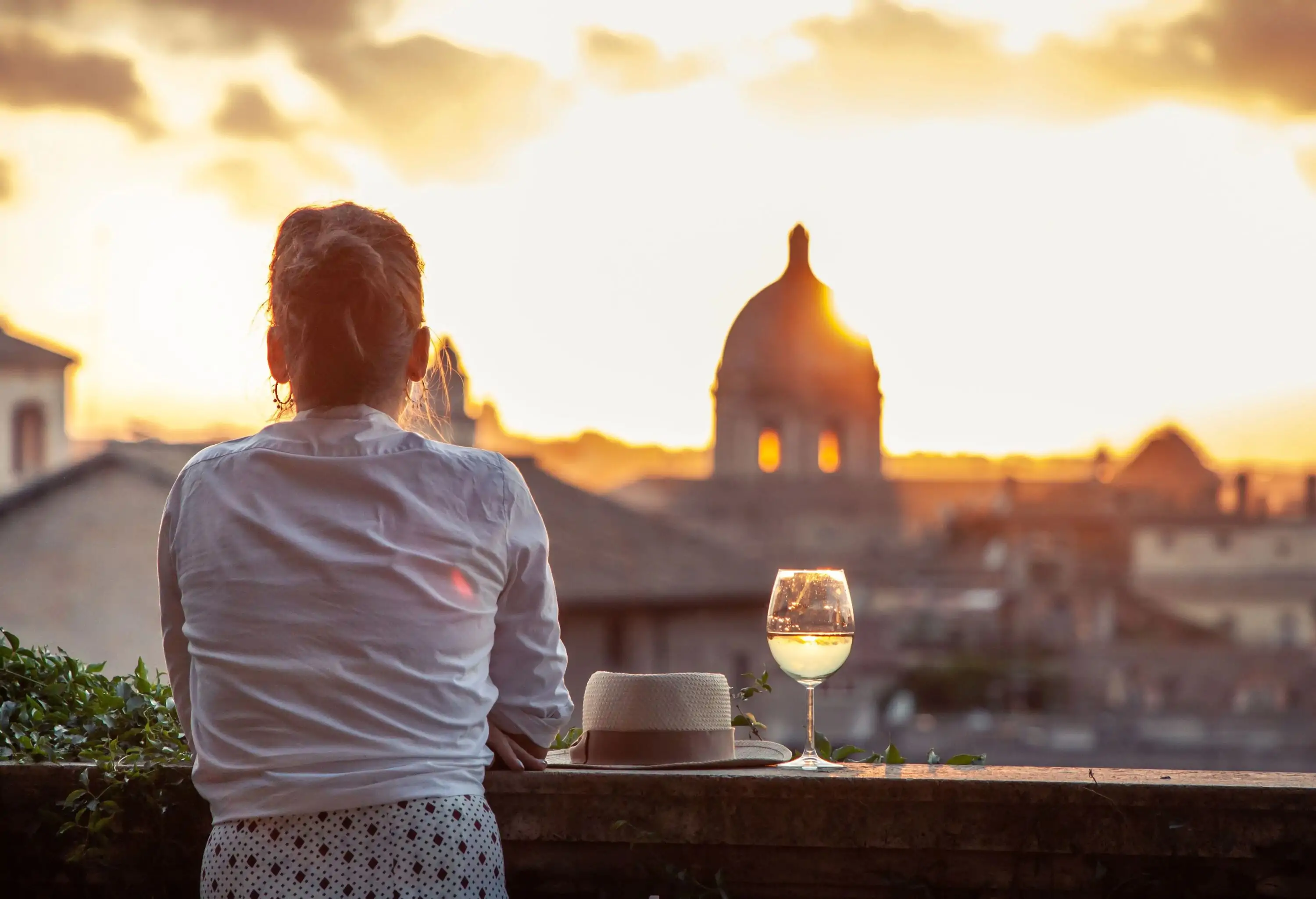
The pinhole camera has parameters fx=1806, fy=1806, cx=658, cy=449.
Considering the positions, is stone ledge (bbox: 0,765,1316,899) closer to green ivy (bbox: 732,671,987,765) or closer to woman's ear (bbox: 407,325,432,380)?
green ivy (bbox: 732,671,987,765)

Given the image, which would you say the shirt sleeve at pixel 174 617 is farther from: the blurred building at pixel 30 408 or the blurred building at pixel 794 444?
the blurred building at pixel 794 444

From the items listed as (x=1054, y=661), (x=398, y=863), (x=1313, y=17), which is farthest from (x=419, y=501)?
(x=1054, y=661)

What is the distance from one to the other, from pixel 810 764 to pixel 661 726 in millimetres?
A: 187

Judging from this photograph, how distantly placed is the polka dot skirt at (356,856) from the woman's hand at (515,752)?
0.20 m

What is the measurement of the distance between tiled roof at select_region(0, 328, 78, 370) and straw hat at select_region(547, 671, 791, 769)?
114ft

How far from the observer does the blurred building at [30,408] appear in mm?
34531

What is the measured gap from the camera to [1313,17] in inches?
1431

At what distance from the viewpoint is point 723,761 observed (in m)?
2.12

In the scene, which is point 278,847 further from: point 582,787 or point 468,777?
point 582,787

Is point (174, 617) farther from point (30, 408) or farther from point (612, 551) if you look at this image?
point (30, 408)

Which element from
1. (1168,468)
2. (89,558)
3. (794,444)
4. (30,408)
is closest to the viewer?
(89,558)

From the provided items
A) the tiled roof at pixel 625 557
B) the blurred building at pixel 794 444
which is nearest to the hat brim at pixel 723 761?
the tiled roof at pixel 625 557

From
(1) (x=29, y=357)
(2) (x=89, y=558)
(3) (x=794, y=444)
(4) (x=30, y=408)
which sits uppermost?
(1) (x=29, y=357)

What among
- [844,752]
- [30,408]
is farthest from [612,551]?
[844,752]
